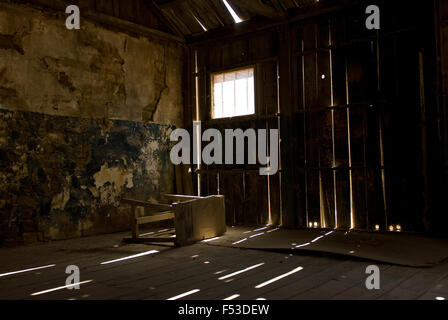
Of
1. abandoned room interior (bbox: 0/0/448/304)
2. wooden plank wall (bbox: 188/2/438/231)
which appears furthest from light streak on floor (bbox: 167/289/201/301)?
wooden plank wall (bbox: 188/2/438/231)

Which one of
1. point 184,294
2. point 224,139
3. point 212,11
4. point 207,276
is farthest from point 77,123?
point 184,294

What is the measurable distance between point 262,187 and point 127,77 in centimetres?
318

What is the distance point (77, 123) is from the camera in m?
6.23

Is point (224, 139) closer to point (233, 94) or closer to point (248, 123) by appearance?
point (248, 123)

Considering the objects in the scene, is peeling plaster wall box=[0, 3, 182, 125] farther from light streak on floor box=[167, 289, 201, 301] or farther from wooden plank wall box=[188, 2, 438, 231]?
light streak on floor box=[167, 289, 201, 301]

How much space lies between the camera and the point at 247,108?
7.18 m

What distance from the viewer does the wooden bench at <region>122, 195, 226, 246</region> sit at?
17.3ft

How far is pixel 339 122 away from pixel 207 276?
144 inches

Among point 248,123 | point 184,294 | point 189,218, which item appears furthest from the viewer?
point 248,123

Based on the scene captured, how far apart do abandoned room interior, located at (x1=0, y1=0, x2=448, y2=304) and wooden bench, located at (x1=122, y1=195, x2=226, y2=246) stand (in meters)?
0.03

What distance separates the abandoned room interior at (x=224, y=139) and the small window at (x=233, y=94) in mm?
30

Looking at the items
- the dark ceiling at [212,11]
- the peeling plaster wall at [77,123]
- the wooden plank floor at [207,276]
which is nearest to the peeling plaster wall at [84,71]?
the peeling plaster wall at [77,123]
